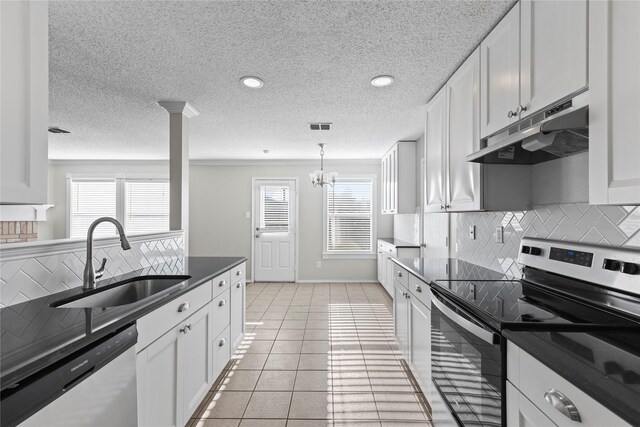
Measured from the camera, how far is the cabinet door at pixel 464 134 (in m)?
1.90

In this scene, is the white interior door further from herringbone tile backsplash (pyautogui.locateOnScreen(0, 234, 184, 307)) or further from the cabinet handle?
the cabinet handle

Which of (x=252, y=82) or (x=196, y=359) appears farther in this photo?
(x=252, y=82)

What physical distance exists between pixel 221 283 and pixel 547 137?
2110mm

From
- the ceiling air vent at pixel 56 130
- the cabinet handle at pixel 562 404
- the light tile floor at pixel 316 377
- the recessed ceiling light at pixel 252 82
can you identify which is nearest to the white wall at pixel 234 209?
the light tile floor at pixel 316 377

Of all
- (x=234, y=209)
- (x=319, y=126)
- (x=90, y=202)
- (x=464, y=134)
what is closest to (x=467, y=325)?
(x=464, y=134)

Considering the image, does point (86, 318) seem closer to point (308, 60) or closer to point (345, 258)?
point (308, 60)

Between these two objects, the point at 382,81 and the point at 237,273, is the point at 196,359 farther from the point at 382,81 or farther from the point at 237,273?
the point at 382,81

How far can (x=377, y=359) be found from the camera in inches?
109

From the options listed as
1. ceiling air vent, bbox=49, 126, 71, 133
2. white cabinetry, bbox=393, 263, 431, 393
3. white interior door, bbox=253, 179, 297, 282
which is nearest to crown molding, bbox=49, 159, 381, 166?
white interior door, bbox=253, 179, 297, 282

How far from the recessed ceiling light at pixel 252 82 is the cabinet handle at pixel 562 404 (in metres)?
2.46

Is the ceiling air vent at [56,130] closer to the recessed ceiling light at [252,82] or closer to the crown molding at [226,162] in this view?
the crown molding at [226,162]

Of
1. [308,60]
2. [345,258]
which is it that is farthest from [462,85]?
[345,258]

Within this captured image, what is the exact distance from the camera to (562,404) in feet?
2.58

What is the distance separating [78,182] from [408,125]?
644 centimetres
